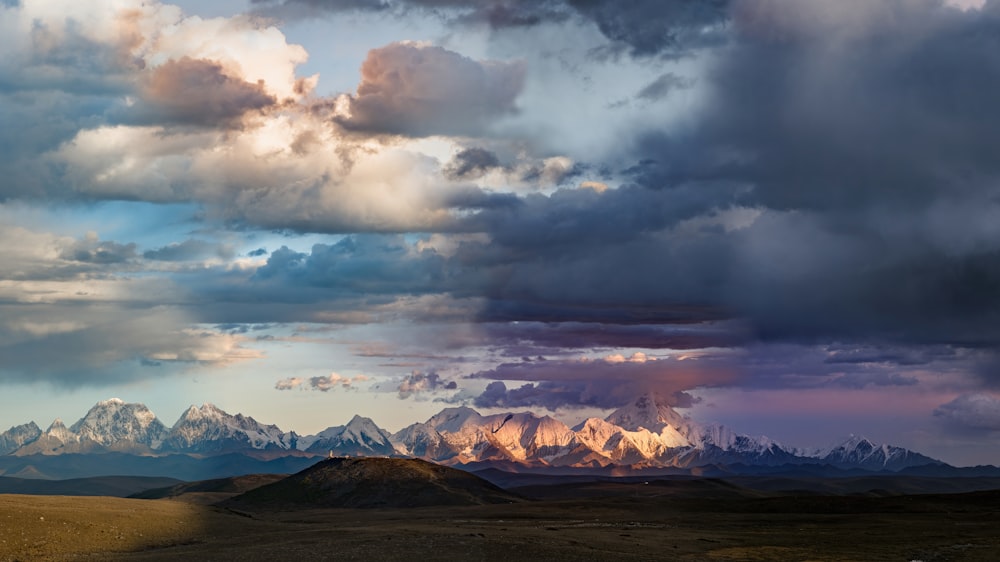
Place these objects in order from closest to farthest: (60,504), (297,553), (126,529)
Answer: (297,553) → (126,529) → (60,504)

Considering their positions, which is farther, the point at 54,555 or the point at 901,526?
the point at 901,526

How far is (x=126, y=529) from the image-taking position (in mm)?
134750

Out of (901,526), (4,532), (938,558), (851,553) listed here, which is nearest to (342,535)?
(4,532)

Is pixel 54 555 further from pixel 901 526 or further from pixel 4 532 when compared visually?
pixel 901 526

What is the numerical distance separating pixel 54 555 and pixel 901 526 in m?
136

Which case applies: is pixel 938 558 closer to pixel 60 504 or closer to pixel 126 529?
pixel 126 529

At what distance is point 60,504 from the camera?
15888cm

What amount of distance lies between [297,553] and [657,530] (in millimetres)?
72427

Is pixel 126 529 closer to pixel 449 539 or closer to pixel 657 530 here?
pixel 449 539

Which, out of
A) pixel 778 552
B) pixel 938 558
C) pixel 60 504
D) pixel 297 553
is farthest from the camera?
pixel 60 504

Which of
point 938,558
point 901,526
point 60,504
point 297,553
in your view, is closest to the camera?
point 297,553

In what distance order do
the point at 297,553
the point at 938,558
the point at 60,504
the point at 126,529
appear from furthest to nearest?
the point at 60,504
the point at 126,529
the point at 938,558
the point at 297,553

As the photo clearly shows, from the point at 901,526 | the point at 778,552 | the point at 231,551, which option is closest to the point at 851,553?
the point at 778,552

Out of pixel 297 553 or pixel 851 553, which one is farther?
pixel 851 553
